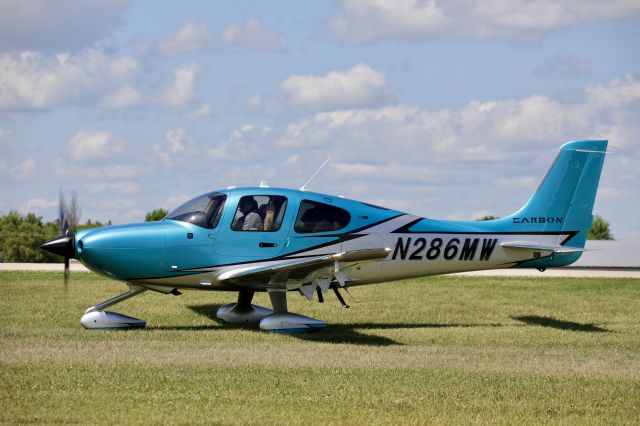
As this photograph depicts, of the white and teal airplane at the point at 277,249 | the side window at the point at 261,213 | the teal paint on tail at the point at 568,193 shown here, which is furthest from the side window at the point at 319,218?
the teal paint on tail at the point at 568,193

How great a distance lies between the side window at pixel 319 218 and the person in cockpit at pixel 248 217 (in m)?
0.67

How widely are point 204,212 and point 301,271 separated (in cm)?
198

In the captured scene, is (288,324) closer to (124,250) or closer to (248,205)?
(248,205)

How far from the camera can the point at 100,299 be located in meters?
21.2

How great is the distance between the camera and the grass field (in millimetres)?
9664

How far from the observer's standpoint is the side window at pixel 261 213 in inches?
→ 644

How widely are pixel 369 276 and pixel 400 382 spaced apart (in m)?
6.41

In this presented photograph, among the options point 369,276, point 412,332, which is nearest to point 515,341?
point 412,332

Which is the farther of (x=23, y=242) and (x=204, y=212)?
(x=23, y=242)

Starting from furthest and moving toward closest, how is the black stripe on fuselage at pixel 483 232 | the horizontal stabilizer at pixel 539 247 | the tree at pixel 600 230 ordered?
the tree at pixel 600 230 → the horizontal stabilizer at pixel 539 247 → the black stripe on fuselage at pixel 483 232

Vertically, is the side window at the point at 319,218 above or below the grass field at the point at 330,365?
above

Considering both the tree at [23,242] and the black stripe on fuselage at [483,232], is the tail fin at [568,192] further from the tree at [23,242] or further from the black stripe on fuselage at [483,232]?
the tree at [23,242]

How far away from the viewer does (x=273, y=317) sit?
16094 mm

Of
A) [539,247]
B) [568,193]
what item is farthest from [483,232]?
[568,193]
